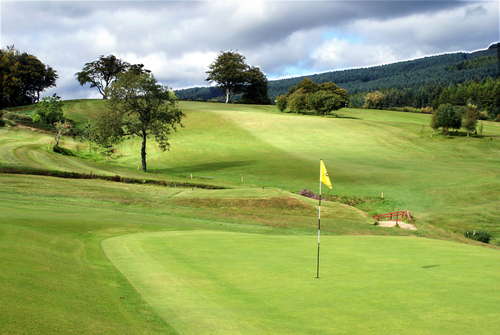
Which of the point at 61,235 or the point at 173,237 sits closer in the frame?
the point at 61,235

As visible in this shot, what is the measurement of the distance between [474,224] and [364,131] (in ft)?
194

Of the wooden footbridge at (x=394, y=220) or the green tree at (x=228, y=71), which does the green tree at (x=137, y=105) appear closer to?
the wooden footbridge at (x=394, y=220)

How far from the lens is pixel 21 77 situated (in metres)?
105

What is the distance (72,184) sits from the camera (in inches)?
1436

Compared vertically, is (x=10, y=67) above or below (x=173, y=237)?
above

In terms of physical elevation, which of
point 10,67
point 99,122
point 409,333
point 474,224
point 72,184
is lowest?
point 474,224

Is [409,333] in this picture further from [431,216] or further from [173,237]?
[431,216]

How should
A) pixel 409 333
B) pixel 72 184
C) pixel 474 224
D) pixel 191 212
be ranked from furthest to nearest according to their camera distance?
1. pixel 72 184
2. pixel 474 224
3. pixel 191 212
4. pixel 409 333

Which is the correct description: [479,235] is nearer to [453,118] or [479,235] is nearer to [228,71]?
[453,118]

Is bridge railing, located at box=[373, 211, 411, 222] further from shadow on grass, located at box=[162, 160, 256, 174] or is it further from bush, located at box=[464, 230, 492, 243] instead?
shadow on grass, located at box=[162, 160, 256, 174]

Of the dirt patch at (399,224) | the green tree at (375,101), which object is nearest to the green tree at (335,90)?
the green tree at (375,101)

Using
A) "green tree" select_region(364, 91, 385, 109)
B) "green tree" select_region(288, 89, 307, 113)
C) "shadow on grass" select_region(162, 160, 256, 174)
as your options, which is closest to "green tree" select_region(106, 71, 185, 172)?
"shadow on grass" select_region(162, 160, 256, 174)

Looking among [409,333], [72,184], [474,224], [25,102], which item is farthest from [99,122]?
[25,102]

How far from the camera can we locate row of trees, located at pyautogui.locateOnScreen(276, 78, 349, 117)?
112125 mm
